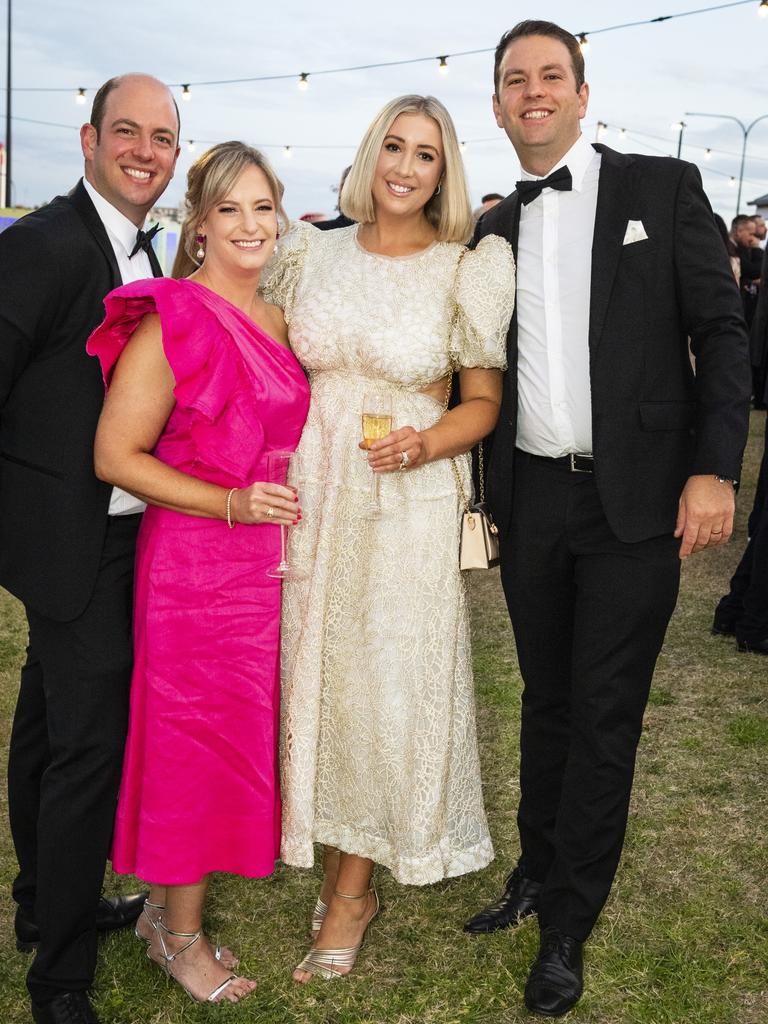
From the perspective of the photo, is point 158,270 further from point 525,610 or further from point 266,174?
point 525,610

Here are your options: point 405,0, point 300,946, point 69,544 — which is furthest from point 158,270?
point 405,0

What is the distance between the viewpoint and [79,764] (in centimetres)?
242

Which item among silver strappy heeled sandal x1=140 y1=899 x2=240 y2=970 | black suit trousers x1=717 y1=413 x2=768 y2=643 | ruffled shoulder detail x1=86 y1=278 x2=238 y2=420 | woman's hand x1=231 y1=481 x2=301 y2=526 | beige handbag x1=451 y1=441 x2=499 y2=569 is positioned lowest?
silver strappy heeled sandal x1=140 y1=899 x2=240 y2=970

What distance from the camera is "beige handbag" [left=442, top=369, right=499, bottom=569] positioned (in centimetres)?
266

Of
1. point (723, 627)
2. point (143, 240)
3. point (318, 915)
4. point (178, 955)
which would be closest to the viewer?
point (143, 240)

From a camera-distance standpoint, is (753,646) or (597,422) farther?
(753,646)

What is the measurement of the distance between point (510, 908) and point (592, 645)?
3.09 feet

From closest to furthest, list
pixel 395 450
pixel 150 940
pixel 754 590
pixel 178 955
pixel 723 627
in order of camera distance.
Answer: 1. pixel 395 450
2. pixel 178 955
3. pixel 150 940
4. pixel 754 590
5. pixel 723 627

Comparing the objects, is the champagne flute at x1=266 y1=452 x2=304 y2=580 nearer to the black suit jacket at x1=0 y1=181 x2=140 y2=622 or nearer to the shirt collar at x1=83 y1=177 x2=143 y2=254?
the black suit jacket at x1=0 y1=181 x2=140 y2=622

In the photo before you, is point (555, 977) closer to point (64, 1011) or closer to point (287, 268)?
point (64, 1011)

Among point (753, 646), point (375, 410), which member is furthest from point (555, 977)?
point (753, 646)

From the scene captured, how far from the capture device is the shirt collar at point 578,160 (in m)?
2.64

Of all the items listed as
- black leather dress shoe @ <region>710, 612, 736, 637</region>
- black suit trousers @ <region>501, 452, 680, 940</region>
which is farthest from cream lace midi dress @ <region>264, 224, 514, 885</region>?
black leather dress shoe @ <region>710, 612, 736, 637</region>

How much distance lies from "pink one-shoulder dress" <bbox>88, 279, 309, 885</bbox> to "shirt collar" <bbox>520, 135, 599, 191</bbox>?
87 cm
